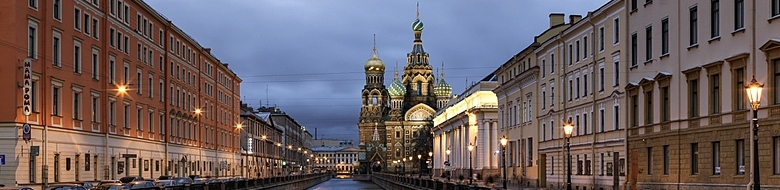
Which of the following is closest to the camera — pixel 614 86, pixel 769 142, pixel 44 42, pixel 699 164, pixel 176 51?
pixel 769 142

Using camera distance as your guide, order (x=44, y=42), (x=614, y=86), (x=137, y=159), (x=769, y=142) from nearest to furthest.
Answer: (x=769, y=142), (x=44, y=42), (x=614, y=86), (x=137, y=159)

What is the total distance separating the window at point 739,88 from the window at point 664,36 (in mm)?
7460

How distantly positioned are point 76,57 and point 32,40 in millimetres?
6494

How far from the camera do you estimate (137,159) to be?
70188 millimetres

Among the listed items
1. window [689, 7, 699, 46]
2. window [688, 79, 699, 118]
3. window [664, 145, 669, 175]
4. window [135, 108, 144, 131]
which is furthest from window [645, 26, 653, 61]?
window [135, 108, 144, 131]

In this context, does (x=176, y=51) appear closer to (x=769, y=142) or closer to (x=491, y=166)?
(x=491, y=166)

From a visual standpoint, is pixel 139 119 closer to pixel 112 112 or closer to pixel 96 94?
pixel 112 112

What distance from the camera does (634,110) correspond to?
5206cm

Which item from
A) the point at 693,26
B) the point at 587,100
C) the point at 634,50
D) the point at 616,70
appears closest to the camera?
the point at 693,26

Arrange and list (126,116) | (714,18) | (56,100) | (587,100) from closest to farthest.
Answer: (714,18) < (56,100) < (587,100) < (126,116)

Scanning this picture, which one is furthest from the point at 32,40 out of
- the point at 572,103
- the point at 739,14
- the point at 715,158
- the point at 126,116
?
the point at 572,103

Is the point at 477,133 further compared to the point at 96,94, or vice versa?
the point at 477,133

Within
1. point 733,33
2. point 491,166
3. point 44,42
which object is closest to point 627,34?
point 733,33

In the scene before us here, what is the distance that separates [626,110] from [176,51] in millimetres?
42878
